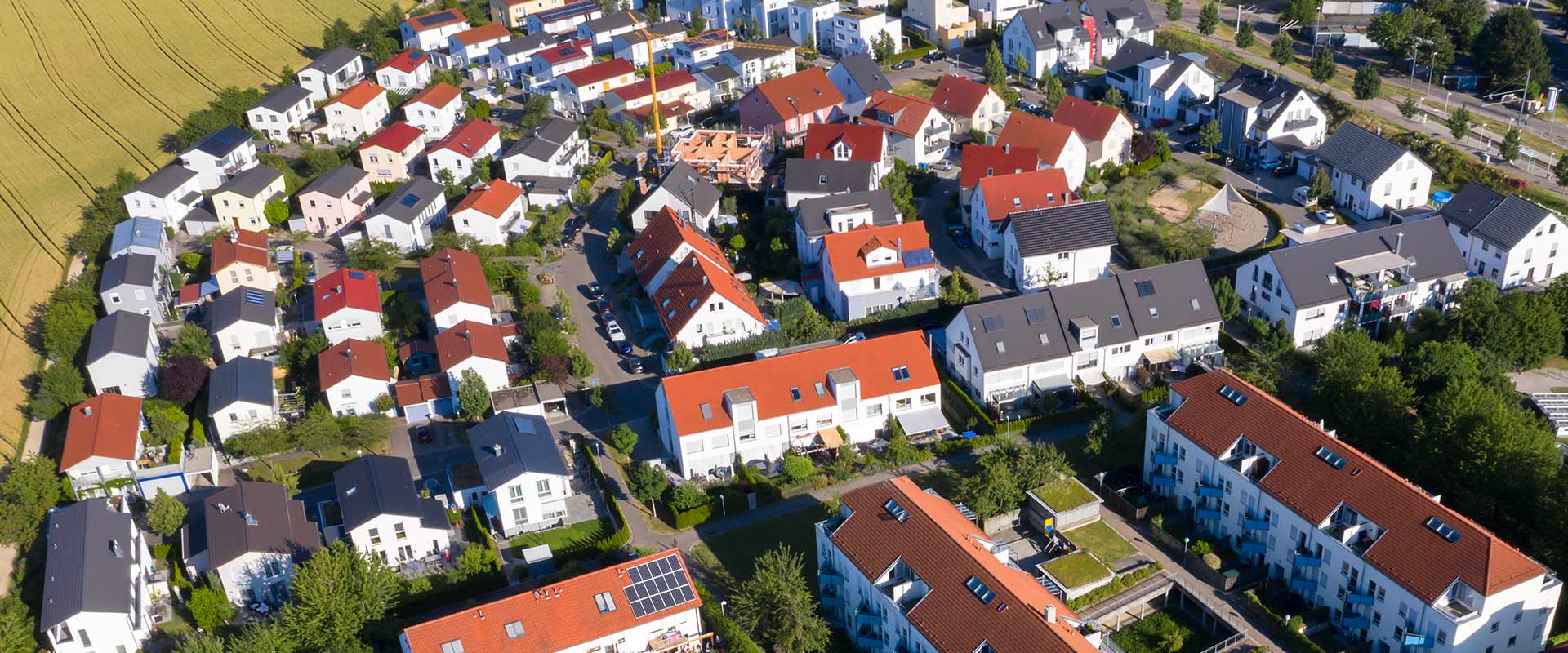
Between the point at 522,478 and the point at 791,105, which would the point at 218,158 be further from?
the point at 522,478

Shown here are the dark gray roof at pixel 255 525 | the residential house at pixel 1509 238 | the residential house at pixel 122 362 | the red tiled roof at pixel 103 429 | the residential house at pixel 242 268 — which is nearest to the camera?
the dark gray roof at pixel 255 525

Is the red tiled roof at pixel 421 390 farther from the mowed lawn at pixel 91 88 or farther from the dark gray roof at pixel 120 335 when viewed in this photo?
the mowed lawn at pixel 91 88

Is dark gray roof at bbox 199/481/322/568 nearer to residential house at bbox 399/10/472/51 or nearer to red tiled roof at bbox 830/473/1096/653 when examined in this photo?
red tiled roof at bbox 830/473/1096/653

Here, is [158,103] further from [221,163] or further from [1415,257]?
[1415,257]

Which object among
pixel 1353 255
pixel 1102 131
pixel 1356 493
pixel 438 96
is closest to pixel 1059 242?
pixel 1353 255

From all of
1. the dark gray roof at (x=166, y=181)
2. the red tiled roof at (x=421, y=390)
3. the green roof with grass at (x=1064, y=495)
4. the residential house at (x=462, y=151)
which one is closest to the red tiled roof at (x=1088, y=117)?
the green roof with grass at (x=1064, y=495)

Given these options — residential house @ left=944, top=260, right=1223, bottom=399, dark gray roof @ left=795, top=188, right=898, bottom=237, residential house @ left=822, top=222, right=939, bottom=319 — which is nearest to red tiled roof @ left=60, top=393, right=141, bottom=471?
residential house @ left=822, top=222, right=939, bottom=319
